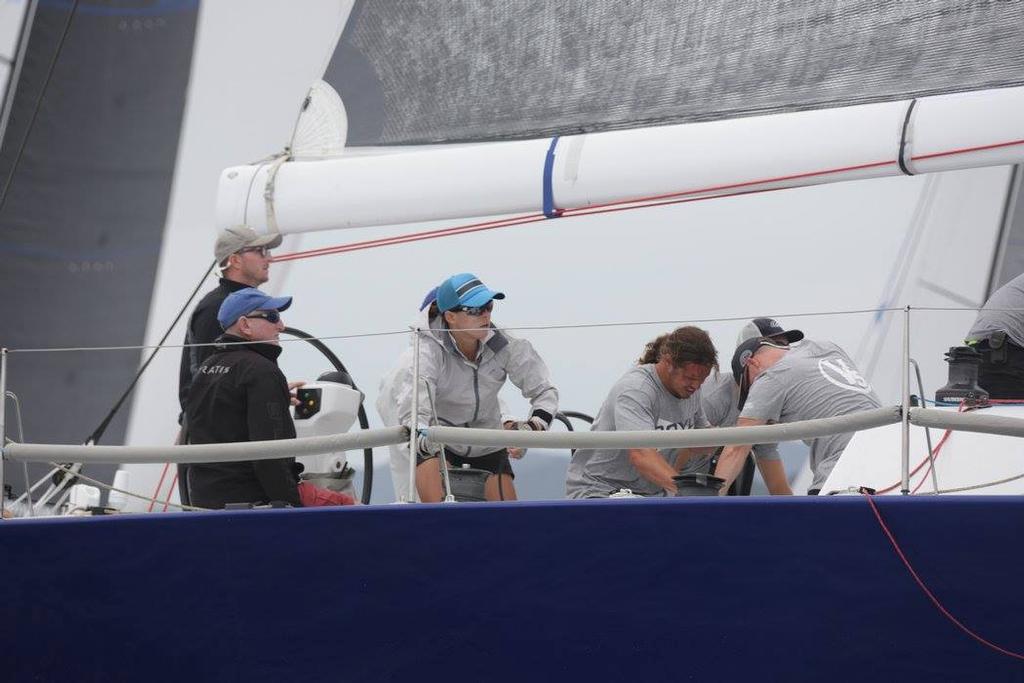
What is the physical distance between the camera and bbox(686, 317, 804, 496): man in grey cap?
393cm

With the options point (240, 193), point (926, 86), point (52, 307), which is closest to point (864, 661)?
point (926, 86)

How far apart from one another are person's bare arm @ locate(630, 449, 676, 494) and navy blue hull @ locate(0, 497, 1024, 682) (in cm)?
58

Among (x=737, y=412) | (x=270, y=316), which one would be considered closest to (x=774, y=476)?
(x=737, y=412)

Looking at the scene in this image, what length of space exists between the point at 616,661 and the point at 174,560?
2.85ft

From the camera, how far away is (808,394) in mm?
3693

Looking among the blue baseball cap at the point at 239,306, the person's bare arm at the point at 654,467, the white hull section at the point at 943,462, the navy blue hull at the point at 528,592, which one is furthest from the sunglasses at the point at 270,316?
the white hull section at the point at 943,462

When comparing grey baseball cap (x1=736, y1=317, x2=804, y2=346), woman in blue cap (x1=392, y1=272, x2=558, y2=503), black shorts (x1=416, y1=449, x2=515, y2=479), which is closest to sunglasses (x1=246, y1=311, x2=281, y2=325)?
woman in blue cap (x1=392, y1=272, x2=558, y2=503)

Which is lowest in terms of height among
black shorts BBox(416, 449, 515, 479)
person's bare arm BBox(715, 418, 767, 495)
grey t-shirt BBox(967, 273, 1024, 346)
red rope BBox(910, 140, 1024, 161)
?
black shorts BBox(416, 449, 515, 479)

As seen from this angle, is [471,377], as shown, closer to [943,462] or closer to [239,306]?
[239,306]

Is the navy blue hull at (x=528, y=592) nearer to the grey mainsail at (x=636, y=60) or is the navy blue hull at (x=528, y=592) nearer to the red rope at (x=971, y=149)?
the red rope at (x=971, y=149)

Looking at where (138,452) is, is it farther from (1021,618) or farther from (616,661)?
(1021,618)

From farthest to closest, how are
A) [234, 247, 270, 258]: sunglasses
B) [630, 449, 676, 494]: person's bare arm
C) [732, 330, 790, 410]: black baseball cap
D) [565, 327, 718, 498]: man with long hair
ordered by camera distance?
1. [234, 247, 270, 258]: sunglasses
2. [732, 330, 790, 410]: black baseball cap
3. [565, 327, 718, 498]: man with long hair
4. [630, 449, 676, 494]: person's bare arm

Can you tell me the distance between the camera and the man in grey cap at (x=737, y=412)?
3.93 metres

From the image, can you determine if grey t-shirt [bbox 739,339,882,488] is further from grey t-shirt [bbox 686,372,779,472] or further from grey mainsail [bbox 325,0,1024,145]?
grey mainsail [bbox 325,0,1024,145]
